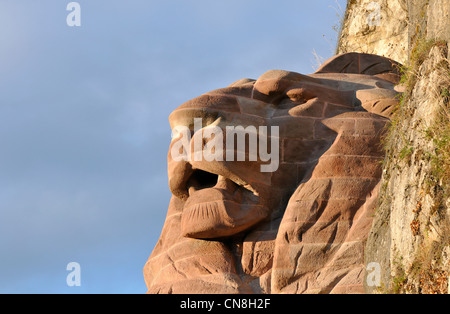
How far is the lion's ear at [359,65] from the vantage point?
12273 mm

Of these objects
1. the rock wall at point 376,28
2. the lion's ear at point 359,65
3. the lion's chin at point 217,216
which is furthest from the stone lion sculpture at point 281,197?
the rock wall at point 376,28

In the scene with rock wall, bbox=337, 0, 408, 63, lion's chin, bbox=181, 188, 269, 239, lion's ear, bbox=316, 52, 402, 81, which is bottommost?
lion's chin, bbox=181, 188, 269, 239

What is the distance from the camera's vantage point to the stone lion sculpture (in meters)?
9.77

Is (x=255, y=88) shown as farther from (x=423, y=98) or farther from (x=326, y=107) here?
(x=423, y=98)

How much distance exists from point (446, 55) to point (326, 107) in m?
1.94

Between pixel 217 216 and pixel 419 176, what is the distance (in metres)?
2.34

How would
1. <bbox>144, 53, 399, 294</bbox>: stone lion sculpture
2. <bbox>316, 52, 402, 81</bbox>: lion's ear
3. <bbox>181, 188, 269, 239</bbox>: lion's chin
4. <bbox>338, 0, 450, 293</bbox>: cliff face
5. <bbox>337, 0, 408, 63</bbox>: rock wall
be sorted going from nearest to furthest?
<bbox>338, 0, 450, 293</bbox>: cliff face < <bbox>144, 53, 399, 294</bbox>: stone lion sculpture < <bbox>181, 188, 269, 239</bbox>: lion's chin < <bbox>316, 52, 402, 81</bbox>: lion's ear < <bbox>337, 0, 408, 63</bbox>: rock wall

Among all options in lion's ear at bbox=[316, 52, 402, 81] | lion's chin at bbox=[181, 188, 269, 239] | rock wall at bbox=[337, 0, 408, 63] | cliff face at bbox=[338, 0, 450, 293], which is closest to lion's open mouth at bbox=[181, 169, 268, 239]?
lion's chin at bbox=[181, 188, 269, 239]

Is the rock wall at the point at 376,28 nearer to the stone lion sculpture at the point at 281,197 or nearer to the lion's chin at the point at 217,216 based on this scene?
the stone lion sculpture at the point at 281,197

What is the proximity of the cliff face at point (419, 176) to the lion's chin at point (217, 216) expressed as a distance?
1.42m

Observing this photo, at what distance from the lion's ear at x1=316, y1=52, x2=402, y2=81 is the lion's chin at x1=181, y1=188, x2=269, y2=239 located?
2763 millimetres

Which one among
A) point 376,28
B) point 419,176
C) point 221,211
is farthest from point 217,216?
point 376,28

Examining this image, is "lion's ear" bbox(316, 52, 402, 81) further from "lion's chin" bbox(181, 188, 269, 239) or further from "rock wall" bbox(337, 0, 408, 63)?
"rock wall" bbox(337, 0, 408, 63)

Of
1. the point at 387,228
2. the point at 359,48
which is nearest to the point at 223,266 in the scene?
the point at 387,228
